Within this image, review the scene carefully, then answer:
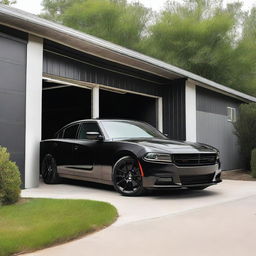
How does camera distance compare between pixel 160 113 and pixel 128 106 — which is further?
pixel 128 106

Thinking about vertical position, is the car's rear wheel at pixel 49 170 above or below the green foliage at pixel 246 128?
below

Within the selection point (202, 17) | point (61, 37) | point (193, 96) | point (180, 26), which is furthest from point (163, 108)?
point (202, 17)

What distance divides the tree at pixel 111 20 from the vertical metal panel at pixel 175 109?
2087 centimetres

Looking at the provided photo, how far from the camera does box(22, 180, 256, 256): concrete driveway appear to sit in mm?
4355

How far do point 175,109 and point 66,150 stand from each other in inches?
228

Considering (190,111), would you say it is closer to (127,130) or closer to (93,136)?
(127,130)

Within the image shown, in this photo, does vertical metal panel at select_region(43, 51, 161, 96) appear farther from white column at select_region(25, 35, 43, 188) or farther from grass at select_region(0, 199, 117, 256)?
grass at select_region(0, 199, 117, 256)

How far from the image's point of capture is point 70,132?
9.86 meters

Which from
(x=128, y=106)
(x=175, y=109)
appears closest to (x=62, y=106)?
(x=128, y=106)

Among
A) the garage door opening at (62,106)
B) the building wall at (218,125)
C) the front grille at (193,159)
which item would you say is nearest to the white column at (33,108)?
the front grille at (193,159)

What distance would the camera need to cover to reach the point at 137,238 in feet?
15.6

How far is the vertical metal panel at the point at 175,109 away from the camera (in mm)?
14219

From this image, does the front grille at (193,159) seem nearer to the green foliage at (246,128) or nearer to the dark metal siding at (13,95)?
the dark metal siding at (13,95)

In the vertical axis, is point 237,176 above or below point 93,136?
below
